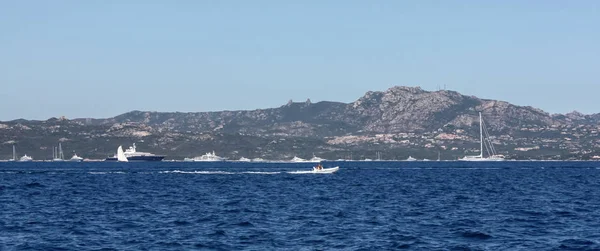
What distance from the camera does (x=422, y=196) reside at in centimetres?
11700

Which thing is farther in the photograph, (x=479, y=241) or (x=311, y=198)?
(x=311, y=198)

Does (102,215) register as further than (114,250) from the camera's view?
Yes

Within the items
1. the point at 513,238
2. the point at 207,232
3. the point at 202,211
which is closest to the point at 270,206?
the point at 202,211

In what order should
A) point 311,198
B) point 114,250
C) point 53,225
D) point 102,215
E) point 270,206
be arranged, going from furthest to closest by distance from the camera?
point 311,198 < point 270,206 < point 102,215 < point 53,225 < point 114,250

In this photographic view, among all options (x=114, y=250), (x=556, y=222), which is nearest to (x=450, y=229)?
(x=556, y=222)

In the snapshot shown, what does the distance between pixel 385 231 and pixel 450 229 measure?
219 inches

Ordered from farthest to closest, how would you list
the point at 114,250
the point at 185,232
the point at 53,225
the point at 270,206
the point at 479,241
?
the point at 270,206 < the point at 53,225 < the point at 185,232 < the point at 479,241 < the point at 114,250

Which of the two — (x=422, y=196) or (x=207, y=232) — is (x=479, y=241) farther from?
(x=422, y=196)

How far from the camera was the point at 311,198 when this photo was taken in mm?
112062

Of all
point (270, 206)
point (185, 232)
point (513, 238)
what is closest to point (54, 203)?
point (270, 206)

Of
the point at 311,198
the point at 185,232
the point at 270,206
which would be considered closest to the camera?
the point at 185,232

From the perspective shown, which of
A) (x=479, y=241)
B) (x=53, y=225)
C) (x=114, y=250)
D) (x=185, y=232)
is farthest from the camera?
(x=53, y=225)

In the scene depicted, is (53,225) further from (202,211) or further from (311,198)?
(311,198)

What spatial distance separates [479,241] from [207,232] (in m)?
21.3
